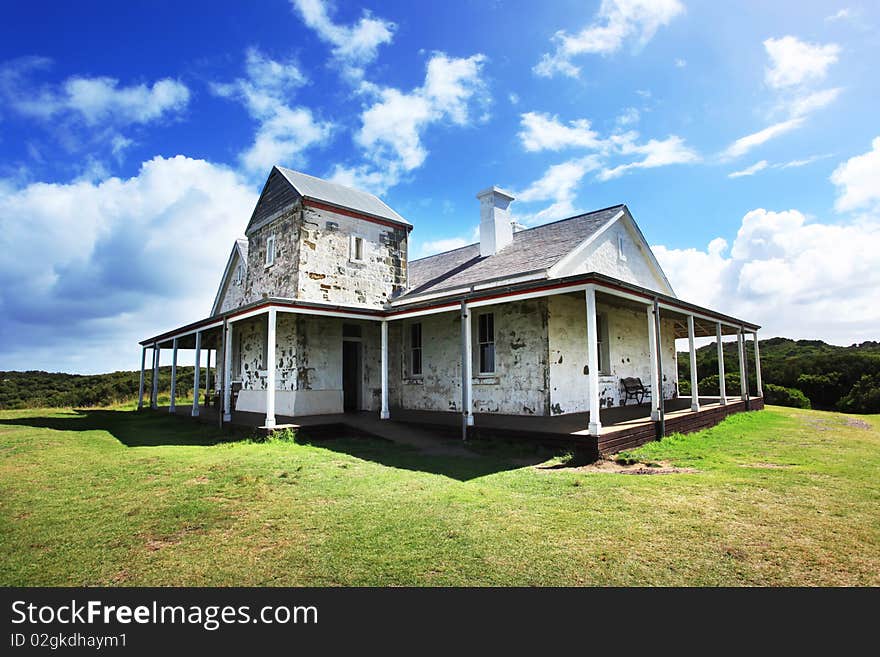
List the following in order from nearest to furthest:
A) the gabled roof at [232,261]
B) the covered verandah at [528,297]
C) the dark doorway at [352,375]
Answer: the covered verandah at [528,297]
the dark doorway at [352,375]
the gabled roof at [232,261]

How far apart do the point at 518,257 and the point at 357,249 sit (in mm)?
4677

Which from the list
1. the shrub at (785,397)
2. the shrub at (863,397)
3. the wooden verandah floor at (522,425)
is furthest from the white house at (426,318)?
the shrub at (863,397)

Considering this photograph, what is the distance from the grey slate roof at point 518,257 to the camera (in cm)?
1202

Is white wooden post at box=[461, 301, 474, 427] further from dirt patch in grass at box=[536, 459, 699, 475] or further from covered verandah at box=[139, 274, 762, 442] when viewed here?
dirt patch in grass at box=[536, 459, 699, 475]

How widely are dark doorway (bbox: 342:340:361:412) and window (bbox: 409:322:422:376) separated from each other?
1.50 meters

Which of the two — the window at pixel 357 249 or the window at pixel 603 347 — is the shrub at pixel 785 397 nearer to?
the window at pixel 603 347

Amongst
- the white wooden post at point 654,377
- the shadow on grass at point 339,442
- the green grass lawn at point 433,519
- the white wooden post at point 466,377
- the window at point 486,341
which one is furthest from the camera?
the window at point 486,341

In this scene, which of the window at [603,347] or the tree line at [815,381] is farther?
the tree line at [815,381]

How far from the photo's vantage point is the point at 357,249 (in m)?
14.1

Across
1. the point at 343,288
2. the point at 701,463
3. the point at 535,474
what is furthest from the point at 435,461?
the point at 343,288

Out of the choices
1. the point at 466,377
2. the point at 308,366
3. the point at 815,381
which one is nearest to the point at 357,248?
the point at 308,366

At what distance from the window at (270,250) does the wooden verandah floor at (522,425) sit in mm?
4367

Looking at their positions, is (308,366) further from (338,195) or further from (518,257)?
(518,257)

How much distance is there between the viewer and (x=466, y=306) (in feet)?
32.4
